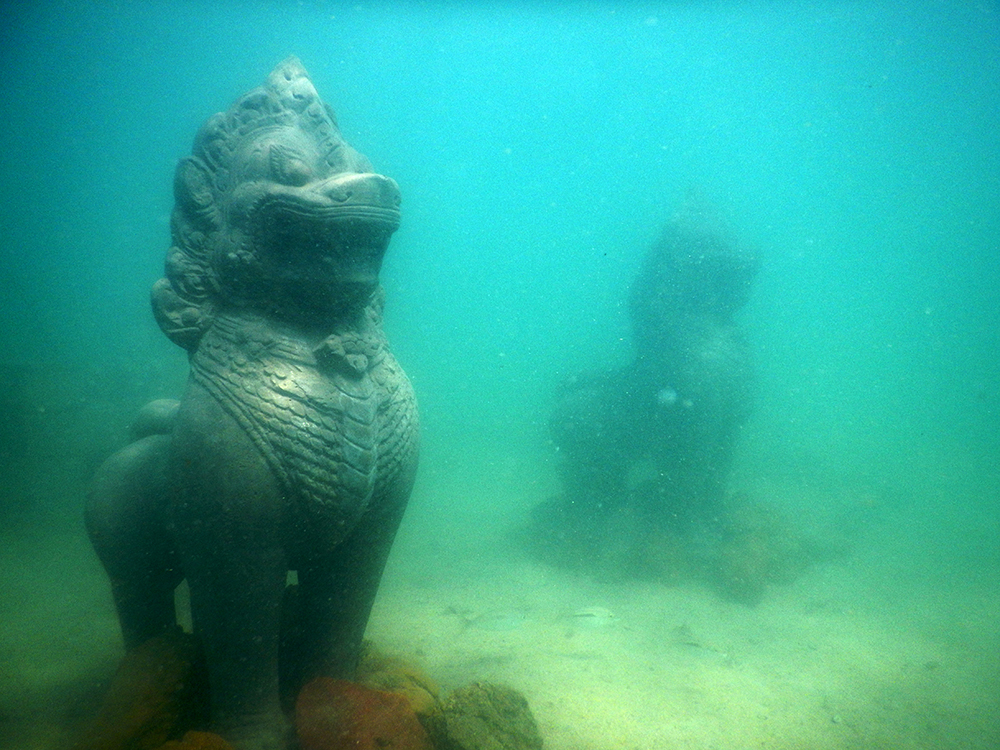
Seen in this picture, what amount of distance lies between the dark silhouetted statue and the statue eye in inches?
268

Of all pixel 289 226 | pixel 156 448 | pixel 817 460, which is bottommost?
pixel 817 460

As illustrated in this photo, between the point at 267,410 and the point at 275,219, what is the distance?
756 millimetres

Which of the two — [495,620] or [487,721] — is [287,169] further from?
[495,620]

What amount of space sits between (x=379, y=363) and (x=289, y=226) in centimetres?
72

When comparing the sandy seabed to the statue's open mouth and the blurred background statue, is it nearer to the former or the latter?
the blurred background statue

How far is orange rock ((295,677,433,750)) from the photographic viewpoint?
213cm

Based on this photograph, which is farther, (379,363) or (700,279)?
(700,279)

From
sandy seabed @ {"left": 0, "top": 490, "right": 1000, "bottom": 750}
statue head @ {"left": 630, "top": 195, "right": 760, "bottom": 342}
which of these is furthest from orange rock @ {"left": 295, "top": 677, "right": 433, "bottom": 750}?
statue head @ {"left": 630, "top": 195, "right": 760, "bottom": 342}

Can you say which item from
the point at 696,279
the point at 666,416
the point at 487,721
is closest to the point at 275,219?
the point at 487,721

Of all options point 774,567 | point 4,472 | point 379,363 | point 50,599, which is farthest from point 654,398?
point 4,472

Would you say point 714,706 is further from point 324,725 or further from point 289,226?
point 289,226

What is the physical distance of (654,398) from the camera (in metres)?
8.58

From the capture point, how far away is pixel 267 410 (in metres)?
2.05

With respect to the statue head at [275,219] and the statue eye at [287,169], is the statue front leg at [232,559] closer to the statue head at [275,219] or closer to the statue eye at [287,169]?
the statue head at [275,219]
